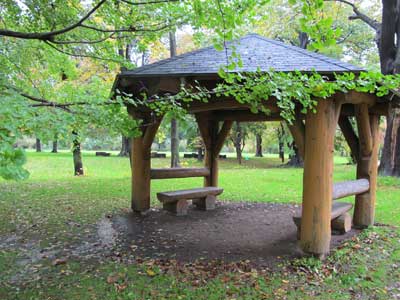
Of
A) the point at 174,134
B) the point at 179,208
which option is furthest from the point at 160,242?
the point at 174,134

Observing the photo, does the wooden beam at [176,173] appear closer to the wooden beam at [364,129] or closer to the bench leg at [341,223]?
the bench leg at [341,223]

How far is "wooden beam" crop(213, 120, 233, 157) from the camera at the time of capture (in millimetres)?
8203

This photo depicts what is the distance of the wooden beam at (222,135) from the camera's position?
323 inches

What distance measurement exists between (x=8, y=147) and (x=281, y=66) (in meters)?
3.74

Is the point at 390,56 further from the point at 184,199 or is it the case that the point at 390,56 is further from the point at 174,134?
the point at 184,199

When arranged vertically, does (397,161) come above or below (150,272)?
above

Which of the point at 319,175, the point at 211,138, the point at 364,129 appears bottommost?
the point at 319,175

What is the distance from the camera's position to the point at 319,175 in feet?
15.4

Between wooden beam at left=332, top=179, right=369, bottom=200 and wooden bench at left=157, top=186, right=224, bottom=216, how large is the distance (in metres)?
2.89

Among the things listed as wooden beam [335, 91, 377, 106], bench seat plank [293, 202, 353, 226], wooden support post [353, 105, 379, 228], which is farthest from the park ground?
wooden beam [335, 91, 377, 106]

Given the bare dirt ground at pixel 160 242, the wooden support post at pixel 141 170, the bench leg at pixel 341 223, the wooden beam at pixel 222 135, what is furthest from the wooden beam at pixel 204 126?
the bench leg at pixel 341 223

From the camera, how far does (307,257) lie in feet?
15.3

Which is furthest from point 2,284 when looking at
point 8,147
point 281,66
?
point 281,66

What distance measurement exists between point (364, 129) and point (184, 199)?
3707 millimetres
